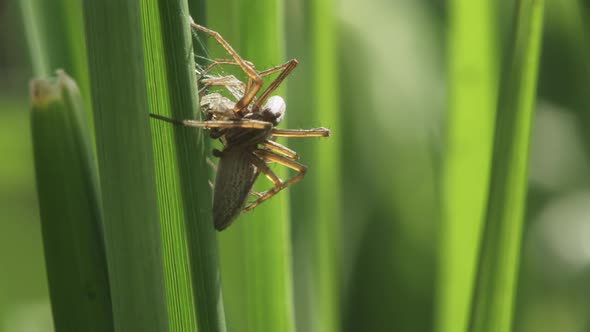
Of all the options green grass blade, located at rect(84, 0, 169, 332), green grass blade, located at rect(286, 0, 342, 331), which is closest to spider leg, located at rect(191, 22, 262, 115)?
green grass blade, located at rect(286, 0, 342, 331)

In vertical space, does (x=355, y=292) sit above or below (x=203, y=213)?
below

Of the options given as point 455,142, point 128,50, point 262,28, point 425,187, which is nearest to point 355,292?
point 425,187

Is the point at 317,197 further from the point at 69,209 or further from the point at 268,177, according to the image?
the point at 69,209

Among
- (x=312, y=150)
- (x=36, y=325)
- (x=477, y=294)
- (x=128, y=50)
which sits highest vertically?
(x=128, y=50)

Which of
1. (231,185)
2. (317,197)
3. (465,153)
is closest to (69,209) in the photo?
(231,185)

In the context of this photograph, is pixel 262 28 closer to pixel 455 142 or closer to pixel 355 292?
pixel 455 142

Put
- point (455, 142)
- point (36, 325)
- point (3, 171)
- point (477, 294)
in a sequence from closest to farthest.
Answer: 1. point (477, 294)
2. point (455, 142)
3. point (36, 325)
4. point (3, 171)
